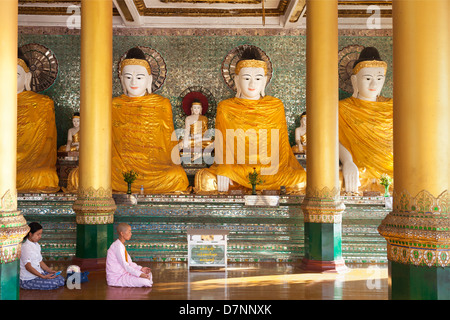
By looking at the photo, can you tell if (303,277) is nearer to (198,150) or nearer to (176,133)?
(198,150)

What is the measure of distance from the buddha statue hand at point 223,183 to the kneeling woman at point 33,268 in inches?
154

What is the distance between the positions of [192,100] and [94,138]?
4.28 m

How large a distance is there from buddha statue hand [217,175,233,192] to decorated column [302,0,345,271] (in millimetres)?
2270

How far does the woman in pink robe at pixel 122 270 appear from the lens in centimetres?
548

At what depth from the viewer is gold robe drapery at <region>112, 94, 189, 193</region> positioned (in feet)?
31.8

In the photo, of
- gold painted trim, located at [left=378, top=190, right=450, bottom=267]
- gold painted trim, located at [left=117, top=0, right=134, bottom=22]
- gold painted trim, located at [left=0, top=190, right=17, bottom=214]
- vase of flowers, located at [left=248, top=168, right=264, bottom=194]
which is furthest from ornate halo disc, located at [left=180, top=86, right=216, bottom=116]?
gold painted trim, located at [left=378, top=190, right=450, bottom=267]

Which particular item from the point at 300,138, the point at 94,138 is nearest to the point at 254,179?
the point at 300,138

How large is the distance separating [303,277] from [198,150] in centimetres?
456

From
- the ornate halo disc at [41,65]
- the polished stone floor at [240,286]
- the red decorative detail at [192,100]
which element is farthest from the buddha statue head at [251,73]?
the polished stone floor at [240,286]

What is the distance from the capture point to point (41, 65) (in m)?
10.6

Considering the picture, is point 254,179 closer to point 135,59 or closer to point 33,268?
point 135,59

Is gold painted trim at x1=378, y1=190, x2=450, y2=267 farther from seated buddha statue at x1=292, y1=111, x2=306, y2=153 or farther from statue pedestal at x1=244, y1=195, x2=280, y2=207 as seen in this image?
seated buddha statue at x1=292, y1=111, x2=306, y2=153

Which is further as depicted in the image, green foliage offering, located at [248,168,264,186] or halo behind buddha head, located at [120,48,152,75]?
halo behind buddha head, located at [120,48,152,75]

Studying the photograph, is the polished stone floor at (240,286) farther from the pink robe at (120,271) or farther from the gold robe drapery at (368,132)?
the gold robe drapery at (368,132)
